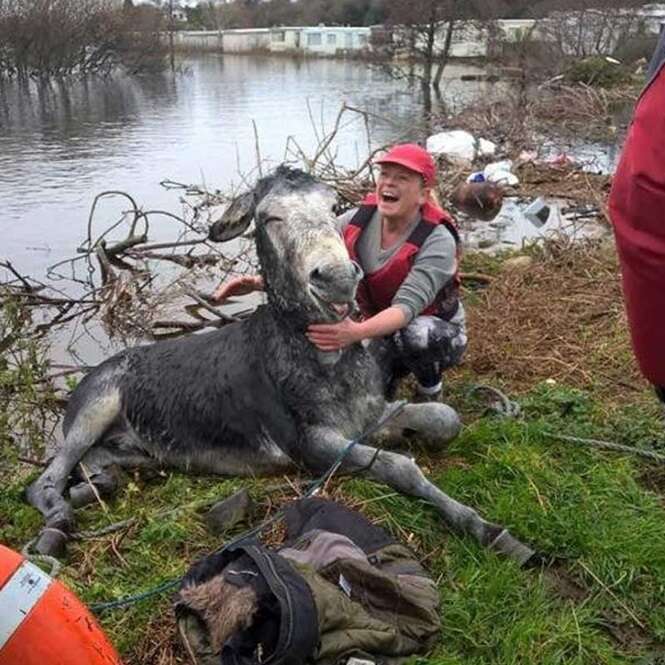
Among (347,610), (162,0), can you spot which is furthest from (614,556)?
(162,0)

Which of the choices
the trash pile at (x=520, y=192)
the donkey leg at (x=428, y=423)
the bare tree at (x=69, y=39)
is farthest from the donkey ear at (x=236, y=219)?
the bare tree at (x=69, y=39)

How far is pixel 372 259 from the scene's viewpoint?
5.18 meters

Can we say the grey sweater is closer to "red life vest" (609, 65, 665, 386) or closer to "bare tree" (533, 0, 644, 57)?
"red life vest" (609, 65, 665, 386)

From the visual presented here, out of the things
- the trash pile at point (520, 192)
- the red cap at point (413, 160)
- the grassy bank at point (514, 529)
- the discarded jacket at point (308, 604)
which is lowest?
the trash pile at point (520, 192)

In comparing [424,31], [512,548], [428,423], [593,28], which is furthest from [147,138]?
[424,31]

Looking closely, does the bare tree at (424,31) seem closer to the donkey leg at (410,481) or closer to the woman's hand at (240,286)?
the woman's hand at (240,286)

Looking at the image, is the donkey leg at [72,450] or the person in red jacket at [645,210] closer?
the person in red jacket at [645,210]

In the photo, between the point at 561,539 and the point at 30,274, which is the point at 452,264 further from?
the point at 30,274

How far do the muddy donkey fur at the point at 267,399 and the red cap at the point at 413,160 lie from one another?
48 cm

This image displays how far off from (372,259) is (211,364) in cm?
110

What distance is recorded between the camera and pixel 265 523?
3938 mm

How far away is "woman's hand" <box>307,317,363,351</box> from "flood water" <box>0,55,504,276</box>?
8.25m

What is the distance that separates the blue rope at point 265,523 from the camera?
11.6ft

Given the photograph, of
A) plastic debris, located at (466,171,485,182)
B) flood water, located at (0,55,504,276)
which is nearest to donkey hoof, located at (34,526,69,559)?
flood water, located at (0,55,504,276)
